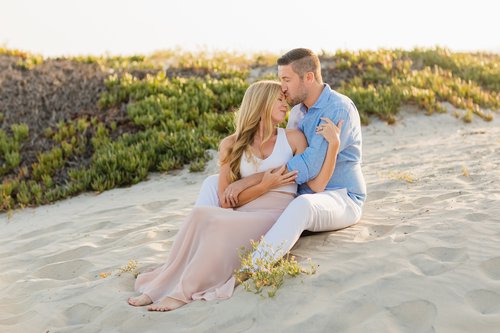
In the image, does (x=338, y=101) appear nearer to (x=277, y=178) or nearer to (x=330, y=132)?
(x=330, y=132)

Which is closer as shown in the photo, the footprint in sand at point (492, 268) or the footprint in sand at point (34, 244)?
the footprint in sand at point (492, 268)

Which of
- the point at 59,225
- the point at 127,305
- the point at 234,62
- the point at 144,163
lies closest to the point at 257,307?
the point at 127,305

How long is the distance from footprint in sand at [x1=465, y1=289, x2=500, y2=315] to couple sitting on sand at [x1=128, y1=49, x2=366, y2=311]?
1.42 meters

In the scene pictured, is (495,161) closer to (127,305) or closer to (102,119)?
(127,305)

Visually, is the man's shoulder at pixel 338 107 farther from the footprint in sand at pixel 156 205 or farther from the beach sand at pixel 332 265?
the footprint in sand at pixel 156 205

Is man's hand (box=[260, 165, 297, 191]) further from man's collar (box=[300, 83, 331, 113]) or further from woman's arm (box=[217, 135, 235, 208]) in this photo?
man's collar (box=[300, 83, 331, 113])

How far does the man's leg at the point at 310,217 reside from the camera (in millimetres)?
4926

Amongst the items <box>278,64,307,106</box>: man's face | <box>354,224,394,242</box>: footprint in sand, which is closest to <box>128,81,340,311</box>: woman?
<box>278,64,307,106</box>: man's face

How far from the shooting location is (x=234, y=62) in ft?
57.2

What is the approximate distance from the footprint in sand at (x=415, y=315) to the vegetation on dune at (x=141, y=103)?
21.8 ft

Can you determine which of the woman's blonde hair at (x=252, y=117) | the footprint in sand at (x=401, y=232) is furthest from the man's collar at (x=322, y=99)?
the footprint in sand at (x=401, y=232)

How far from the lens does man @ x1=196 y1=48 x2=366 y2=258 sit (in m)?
5.44

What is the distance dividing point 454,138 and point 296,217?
6.98 meters

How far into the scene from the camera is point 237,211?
522cm
